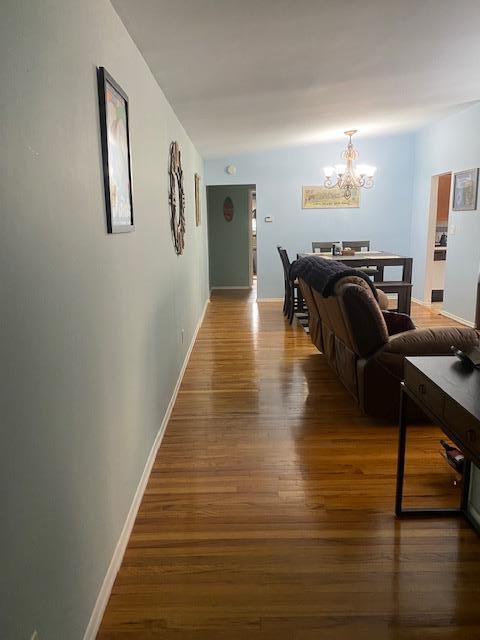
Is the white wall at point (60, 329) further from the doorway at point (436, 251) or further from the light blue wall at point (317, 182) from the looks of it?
the doorway at point (436, 251)

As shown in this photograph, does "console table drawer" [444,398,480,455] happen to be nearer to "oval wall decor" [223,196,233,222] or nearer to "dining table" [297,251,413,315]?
"dining table" [297,251,413,315]

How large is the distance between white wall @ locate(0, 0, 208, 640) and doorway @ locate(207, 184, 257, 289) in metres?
7.08

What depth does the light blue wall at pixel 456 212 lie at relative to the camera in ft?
18.6

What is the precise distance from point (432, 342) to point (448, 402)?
1.51 m

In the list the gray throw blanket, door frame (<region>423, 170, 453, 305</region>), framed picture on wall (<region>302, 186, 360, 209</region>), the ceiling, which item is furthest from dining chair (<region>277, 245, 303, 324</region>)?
door frame (<region>423, 170, 453, 305</region>)

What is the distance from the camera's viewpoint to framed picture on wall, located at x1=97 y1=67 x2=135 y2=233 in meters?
1.82

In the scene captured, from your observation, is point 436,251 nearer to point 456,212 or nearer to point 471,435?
point 456,212

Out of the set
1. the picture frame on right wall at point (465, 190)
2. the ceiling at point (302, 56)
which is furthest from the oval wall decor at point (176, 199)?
the picture frame on right wall at point (465, 190)

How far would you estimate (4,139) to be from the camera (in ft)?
3.40

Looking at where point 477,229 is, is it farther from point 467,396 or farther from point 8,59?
point 8,59

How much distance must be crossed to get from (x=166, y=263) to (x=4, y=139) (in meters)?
2.48

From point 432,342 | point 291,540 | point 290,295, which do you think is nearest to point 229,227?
point 290,295

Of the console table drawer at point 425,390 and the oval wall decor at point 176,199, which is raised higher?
the oval wall decor at point 176,199

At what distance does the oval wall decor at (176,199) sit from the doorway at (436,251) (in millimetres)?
4191
